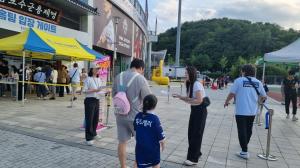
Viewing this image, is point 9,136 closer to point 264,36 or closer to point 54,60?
point 54,60

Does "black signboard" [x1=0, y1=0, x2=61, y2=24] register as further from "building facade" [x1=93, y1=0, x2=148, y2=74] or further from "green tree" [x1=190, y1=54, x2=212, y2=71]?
"green tree" [x1=190, y1=54, x2=212, y2=71]

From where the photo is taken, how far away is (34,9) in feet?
52.6

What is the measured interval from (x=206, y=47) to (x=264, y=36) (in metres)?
16.1

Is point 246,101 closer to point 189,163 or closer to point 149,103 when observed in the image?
point 189,163

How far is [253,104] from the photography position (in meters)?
5.92

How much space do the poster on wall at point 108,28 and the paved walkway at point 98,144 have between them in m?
15.7

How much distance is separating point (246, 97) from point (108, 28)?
22.4 metres

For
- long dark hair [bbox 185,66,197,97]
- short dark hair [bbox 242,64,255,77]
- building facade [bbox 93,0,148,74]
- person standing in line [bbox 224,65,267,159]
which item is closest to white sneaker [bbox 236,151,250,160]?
person standing in line [bbox 224,65,267,159]

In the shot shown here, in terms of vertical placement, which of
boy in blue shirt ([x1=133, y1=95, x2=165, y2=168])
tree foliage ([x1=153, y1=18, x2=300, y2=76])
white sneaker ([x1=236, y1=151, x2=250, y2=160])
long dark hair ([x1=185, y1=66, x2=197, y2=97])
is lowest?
white sneaker ([x1=236, y1=151, x2=250, y2=160])

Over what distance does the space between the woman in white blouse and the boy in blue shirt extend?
2.54m

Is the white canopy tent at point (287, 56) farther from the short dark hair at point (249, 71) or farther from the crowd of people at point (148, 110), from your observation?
the short dark hair at point (249, 71)

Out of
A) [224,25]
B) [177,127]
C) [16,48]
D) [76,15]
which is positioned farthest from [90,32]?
[224,25]

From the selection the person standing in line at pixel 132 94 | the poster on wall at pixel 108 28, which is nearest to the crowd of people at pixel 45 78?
the person standing in line at pixel 132 94

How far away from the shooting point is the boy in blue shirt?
152 inches
